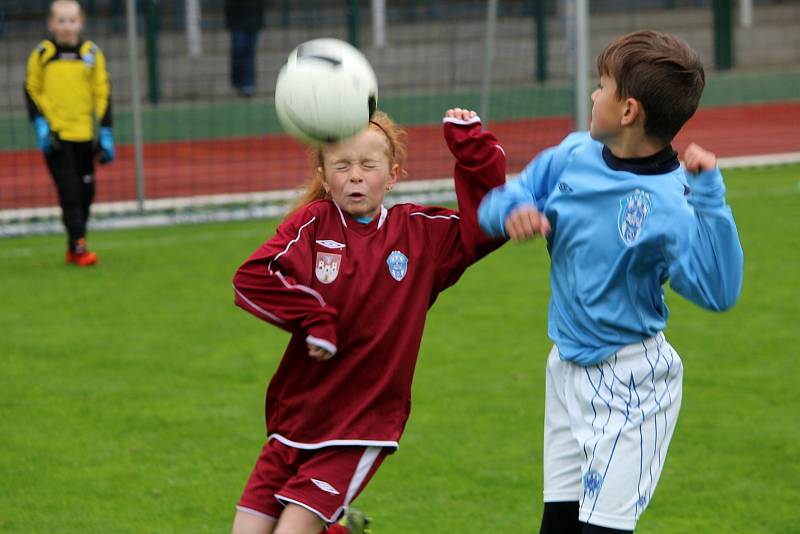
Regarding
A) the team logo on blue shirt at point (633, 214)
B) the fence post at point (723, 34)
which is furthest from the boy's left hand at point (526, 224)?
the fence post at point (723, 34)

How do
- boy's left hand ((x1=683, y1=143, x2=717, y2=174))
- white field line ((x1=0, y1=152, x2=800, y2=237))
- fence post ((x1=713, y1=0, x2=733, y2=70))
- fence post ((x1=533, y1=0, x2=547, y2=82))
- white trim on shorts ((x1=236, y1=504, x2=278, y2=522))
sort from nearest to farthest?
boy's left hand ((x1=683, y1=143, x2=717, y2=174))
white trim on shorts ((x1=236, y1=504, x2=278, y2=522))
white field line ((x1=0, y1=152, x2=800, y2=237))
fence post ((x1=533, y1=0, x2=547, y2=82))
fence post ((x1=713, y1=0, x2=733, y2=70))

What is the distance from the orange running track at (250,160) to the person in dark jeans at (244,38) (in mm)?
821

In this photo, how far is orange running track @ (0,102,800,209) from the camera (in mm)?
13492

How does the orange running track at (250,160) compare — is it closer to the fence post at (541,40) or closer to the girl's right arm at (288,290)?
the fence post at (541,40)

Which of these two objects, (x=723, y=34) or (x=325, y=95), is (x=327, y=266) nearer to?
(x=325, y=95)

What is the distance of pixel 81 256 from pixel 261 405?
3.74m

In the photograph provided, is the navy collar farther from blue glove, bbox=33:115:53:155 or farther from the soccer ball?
blue glove, bbox=33:115:53:155

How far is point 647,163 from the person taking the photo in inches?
131

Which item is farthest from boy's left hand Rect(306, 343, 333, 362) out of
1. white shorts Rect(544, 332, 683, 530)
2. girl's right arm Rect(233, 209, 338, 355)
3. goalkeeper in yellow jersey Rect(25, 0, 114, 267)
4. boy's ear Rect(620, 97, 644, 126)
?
goalkeeper in yellow jersey Rect(25, 0, 114, 267)

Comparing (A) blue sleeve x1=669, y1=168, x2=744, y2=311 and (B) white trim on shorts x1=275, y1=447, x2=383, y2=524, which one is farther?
(B) white trim on shorts x1=275, y1=447, x2=383, y2=524

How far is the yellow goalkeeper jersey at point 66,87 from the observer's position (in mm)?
9273

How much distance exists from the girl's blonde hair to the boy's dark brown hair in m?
0.63

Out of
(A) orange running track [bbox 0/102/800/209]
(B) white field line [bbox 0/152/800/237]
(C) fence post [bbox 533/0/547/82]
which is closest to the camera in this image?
(B) white field line [bbox 0/152/800/237]

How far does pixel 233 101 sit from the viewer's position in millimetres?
15633
